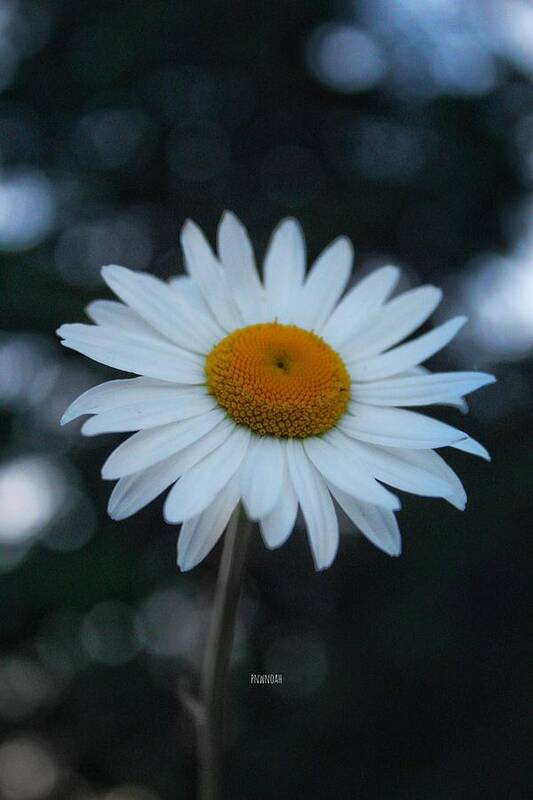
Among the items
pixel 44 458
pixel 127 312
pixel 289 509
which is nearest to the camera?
pixel 289 509

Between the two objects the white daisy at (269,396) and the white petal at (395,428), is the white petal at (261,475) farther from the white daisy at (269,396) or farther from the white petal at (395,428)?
the white petal at (395,428)

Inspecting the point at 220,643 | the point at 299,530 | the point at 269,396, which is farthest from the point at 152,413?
the point at 299,530

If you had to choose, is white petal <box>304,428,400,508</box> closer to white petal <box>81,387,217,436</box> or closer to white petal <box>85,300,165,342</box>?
white petal <box>81,387,217,436</box>

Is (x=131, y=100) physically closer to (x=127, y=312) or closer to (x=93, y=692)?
(x=127, y=312)

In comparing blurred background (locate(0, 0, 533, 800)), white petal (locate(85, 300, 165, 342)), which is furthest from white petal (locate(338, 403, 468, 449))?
blurred background (locate(0, 0, 533, 800))

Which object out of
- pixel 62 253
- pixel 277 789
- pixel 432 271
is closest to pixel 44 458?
pixel 62 253
